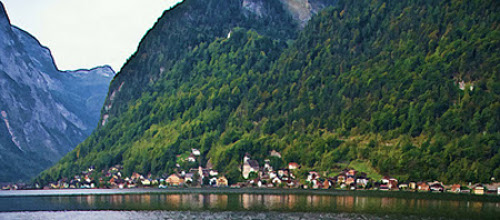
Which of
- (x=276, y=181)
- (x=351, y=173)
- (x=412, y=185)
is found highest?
(x=351, y=173)

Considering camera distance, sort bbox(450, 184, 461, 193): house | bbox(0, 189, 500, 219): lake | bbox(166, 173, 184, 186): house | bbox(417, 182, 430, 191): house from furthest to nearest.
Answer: bbox(166, 173, 184, 186): house, bbox(417, 182, 430, 191): house, bbox(450, 184, 461, 193): house, bbox(0, 189, 500, 219): lake

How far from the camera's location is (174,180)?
19150 cm

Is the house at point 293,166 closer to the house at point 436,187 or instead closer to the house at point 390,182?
the house at point 390,182

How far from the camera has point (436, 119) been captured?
167 meters

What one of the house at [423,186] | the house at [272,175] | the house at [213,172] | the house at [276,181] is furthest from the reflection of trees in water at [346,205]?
the house at [213,172]

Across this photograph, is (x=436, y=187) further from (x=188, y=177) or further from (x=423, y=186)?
(x=188, y=177)

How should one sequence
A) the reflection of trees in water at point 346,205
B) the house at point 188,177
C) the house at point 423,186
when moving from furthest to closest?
the house at point 188,177 → the house at point 423,186 → the reflection of trees in water at point 346,205

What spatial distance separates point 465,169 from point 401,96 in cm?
5125

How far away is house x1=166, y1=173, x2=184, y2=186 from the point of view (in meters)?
190

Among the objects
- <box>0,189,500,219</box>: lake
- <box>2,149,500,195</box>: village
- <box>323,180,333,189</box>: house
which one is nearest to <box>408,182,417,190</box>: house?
<box>2,149,500,195</box>: village

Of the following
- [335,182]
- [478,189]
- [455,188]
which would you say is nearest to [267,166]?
[335,182]

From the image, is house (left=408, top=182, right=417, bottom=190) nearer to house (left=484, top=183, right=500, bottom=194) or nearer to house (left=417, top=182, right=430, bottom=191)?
house (left=417, top=182, right=430, bottom=191)

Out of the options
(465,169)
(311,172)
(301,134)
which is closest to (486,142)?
(465,169)

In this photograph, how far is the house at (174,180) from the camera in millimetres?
189500
